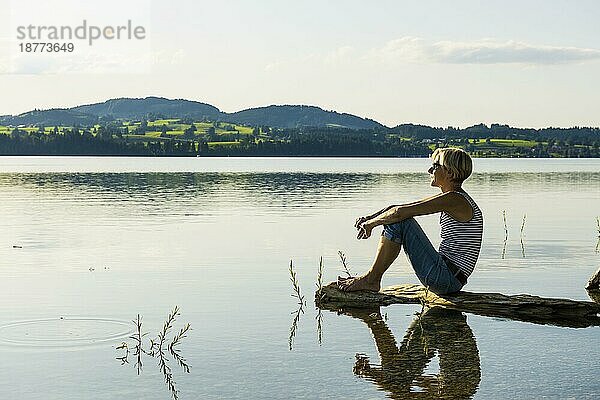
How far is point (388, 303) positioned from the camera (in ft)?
37.3

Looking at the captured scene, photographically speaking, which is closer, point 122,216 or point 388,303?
point 388,303

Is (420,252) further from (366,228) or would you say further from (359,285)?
(359,285)

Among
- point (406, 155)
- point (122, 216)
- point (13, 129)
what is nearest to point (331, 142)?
point (406, 155)

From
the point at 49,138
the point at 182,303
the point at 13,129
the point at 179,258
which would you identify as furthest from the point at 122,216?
the point at 13,129

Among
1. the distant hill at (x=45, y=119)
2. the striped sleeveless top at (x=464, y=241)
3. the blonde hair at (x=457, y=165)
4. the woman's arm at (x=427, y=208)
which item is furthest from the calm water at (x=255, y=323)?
the distant hill at (x=45, y=119)

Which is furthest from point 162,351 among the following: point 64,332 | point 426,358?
point 426,358

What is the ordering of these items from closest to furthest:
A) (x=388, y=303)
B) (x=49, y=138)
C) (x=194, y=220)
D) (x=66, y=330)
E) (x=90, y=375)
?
(x=90, y=375), (x=66, y=330), (x=388, y=303), (x=194, y=220), (x=49, y=138)

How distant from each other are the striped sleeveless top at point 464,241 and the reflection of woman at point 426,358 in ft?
2.04

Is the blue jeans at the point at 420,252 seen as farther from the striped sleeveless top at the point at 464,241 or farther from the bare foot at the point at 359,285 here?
the bare foot at the point at 359,285

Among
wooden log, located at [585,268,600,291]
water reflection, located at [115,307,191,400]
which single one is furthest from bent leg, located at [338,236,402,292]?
wooden log, located at [585,268,600,291]

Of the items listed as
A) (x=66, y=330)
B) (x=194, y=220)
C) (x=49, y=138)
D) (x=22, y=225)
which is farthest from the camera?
(x=49, y=138)

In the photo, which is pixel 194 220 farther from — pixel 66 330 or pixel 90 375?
pixel 90 375

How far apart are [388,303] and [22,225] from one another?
14.7 meters

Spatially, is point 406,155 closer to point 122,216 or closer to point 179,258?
point 122,216
